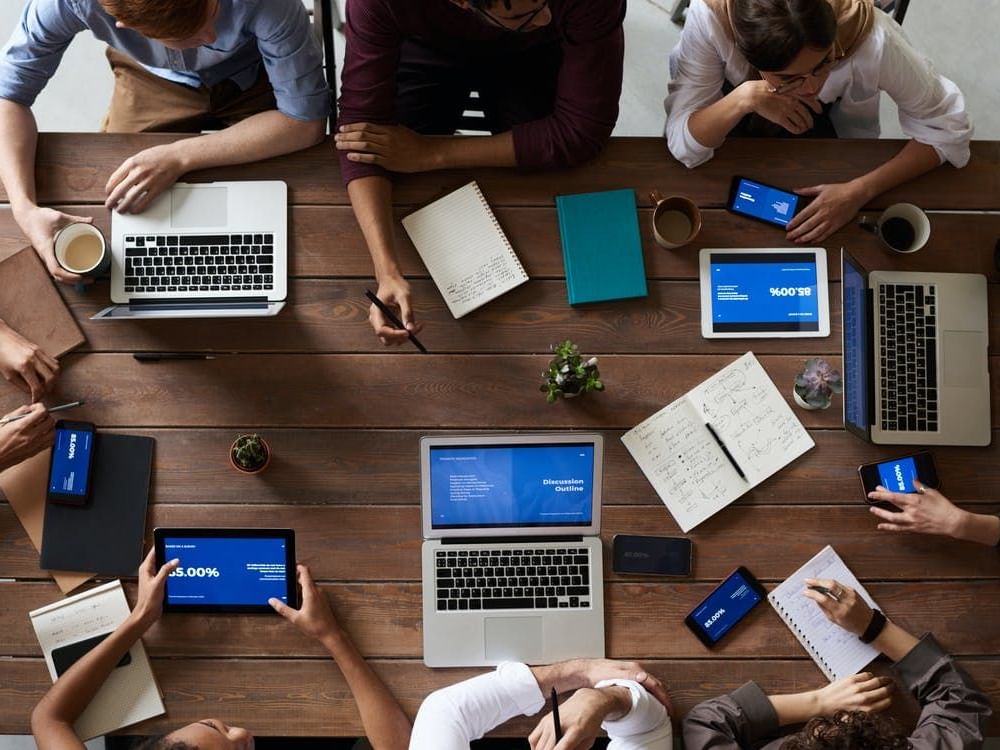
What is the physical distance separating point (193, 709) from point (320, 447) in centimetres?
62

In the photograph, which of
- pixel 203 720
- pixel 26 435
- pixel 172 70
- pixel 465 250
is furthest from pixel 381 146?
pixel 203 720

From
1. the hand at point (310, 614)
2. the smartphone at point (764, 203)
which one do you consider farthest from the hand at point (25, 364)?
the smartphone at point (764, 203)

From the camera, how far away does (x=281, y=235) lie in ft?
6.07

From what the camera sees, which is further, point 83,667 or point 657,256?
point 657,256

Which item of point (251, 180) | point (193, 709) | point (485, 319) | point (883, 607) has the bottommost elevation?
point (193, 709)

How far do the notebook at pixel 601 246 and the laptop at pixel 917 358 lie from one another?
47cm

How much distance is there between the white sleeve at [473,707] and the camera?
1.70 metres

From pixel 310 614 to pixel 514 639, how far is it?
440 millimetres

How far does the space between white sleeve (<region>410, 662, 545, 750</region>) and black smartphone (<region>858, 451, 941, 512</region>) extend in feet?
2.78

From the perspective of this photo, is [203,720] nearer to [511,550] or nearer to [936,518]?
[511,550]

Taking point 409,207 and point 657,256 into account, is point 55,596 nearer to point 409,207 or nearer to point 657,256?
point 409,207

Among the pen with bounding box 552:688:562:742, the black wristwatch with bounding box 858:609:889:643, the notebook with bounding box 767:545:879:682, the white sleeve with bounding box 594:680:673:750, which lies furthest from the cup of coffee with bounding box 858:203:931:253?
the pen with bounding box 552:688:562:742

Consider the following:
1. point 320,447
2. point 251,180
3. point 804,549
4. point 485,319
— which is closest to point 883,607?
point 804,549

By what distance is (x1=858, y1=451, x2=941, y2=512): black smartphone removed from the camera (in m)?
1.82
